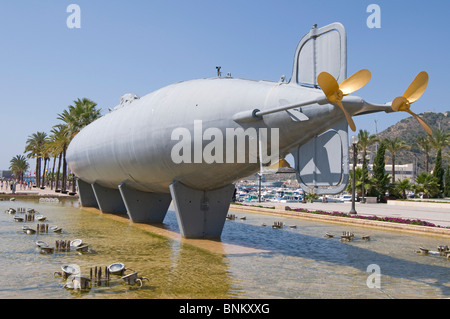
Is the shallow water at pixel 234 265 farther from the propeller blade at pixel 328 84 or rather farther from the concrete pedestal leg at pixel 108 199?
the concrete pedestal leg at pixel 108 199

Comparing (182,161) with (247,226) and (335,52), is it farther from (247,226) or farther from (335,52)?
(247,226)

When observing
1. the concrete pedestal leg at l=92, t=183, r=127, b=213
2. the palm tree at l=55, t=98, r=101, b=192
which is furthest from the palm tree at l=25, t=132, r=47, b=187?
the concrete pedestal leg at l=92, t=183, r=127, b=213

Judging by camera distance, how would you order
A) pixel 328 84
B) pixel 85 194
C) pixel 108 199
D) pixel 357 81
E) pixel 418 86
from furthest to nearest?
pixel 85 194 → pixel 108 199 → pixel 418 86 → pixel 328 84 → pixel 357 81

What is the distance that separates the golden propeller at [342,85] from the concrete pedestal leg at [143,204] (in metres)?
13.6

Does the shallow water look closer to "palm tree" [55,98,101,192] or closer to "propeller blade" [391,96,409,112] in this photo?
"propeller blade" [391,96,409,112]

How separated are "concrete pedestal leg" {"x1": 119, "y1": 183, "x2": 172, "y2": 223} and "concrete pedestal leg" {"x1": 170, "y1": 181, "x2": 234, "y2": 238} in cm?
559

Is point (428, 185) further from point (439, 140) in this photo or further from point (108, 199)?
point (108, 199)

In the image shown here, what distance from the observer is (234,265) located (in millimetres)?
11984

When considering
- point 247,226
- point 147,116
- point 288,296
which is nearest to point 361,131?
point 247,226

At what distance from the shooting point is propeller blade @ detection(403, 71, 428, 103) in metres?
10.3

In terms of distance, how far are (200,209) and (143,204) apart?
6.32 m

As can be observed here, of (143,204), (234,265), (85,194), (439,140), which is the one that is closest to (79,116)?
(85,194)

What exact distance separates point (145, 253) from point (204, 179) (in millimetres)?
3525

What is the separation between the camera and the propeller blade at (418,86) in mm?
10273
